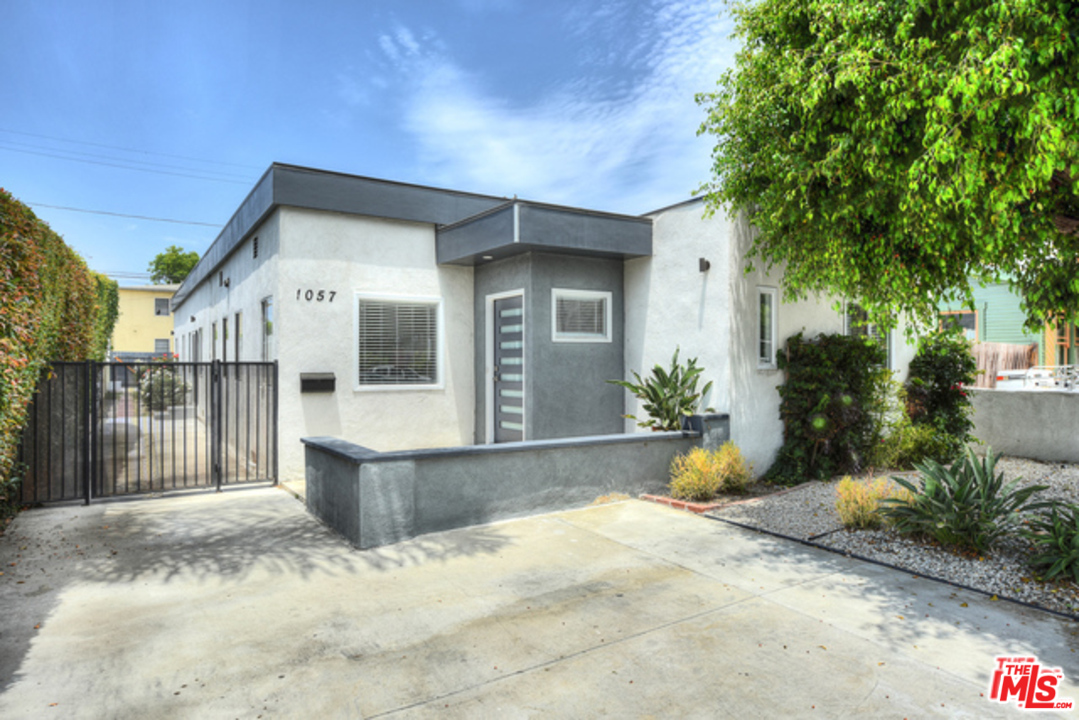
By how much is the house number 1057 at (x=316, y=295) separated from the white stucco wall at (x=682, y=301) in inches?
176

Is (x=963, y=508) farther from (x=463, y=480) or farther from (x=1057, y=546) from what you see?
(x=463, y=480)

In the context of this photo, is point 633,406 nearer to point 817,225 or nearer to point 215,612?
point 817,225

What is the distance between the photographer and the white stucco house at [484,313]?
26.0 ft

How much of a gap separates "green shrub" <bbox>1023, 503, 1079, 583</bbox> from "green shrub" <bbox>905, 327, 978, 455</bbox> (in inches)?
192

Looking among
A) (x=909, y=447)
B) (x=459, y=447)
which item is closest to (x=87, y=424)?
(x=459, y=447)

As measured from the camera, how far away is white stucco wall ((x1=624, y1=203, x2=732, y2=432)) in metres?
7.85

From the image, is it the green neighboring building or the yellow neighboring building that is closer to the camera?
the green neighboring building

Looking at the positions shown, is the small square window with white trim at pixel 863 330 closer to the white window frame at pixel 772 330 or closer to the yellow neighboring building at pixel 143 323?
the white window frame at pixel 772 330

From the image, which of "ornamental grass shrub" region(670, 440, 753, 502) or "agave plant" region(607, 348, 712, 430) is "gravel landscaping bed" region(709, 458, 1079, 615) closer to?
"ornamental grass shrub" region(670, 440, 753, 502)

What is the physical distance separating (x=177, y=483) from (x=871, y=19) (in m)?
8.83

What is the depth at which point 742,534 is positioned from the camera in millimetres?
5676

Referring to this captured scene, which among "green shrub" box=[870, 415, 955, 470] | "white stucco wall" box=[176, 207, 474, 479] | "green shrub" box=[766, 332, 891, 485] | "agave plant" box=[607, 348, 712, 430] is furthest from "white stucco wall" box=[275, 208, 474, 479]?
"green shrub" box=[870, 415, 955, 470]

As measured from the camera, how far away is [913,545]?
513cm

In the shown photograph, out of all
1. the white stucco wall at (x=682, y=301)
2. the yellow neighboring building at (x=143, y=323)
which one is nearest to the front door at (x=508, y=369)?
the white stucco wall at (x=682, y=301)
